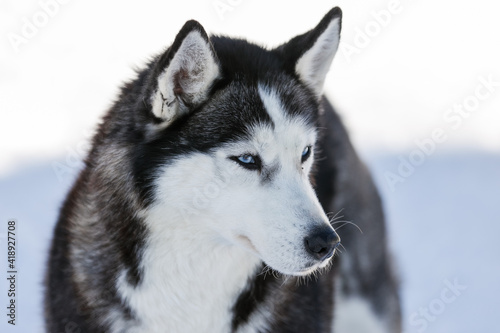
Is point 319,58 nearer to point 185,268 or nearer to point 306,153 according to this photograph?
point 306,153

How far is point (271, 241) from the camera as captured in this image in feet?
6.94

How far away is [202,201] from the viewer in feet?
7.13

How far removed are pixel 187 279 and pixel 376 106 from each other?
15.9 feet

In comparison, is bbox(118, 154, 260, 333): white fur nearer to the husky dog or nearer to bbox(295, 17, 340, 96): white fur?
the husky dog

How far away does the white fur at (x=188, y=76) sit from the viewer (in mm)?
2064

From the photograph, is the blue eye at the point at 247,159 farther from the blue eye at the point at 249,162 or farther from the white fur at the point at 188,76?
the white fur at the point at 188,76

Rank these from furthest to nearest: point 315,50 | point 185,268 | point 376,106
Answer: point 376,106 → point 315,50 → point 185,268

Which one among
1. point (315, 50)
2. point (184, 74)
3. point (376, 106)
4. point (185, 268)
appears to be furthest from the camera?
point (376, 106)

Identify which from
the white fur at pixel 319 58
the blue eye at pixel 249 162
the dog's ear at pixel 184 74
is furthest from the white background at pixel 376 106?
the blue eye at pixel 249 162

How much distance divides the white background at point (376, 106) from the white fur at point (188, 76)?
1.47 m

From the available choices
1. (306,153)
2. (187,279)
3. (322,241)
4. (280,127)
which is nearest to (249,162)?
(280,127)

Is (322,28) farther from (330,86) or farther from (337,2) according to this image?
(337,2)

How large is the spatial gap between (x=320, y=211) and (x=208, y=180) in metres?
0.41

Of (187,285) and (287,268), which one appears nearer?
(287,268)
